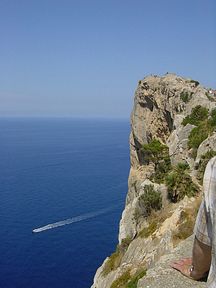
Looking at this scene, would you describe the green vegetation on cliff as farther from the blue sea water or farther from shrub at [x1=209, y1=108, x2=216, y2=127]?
the blue sea water

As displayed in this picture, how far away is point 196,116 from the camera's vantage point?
130 ft

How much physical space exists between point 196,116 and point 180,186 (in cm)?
1547

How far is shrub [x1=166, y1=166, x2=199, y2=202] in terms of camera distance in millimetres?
25514

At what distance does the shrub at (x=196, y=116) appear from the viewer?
38.6m

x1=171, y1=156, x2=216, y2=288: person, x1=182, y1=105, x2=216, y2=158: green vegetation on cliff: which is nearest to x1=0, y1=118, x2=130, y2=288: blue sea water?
x1=182, y1=105, x2=216, y2=158: green vegetation on cliff

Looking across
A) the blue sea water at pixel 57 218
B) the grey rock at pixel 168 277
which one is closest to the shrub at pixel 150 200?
the grey rock at pixel 168 277

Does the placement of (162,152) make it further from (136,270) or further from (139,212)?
(136,270)

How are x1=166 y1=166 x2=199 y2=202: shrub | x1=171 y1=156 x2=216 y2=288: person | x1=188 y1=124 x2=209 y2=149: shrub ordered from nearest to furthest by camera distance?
x1=171 y1=156 x2=216 y2=288: person
x1=166 y1=166 x2=199 y2=202: shrub
x1=188 y1=124 x2=209 y2=149: shrub

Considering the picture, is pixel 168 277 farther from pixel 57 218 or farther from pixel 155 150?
pixel 57 218

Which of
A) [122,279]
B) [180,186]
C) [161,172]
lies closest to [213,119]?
[161,172]

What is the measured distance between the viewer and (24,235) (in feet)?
235

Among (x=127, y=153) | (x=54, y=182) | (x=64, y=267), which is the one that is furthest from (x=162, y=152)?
(x=127, y=153)

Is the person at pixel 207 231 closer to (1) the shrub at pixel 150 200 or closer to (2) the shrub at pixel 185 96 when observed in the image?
(1) the shrub at pixel 150 200

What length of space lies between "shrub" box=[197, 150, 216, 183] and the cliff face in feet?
0.27
